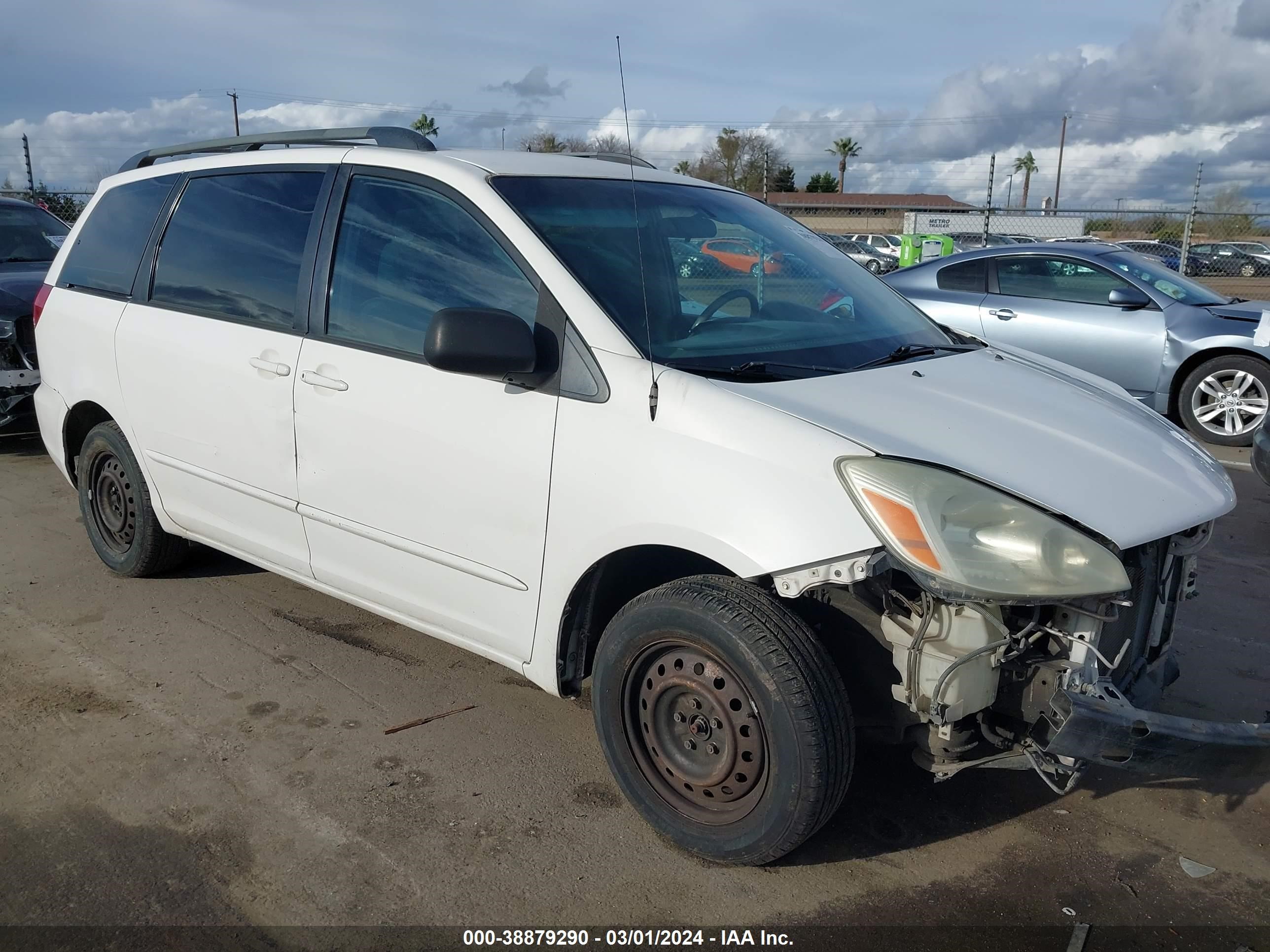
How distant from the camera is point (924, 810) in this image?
10.4 ft

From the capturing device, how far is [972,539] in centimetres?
246

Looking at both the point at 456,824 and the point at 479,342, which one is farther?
the point at 456,824

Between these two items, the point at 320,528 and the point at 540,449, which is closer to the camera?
the point at 540,449

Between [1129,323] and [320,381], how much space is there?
720cm

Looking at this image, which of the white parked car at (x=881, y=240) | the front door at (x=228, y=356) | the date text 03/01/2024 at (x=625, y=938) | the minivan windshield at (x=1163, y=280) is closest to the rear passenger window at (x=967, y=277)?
the minivan windshield at (x=1163, y=280)

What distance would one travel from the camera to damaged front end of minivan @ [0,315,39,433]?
7.06m

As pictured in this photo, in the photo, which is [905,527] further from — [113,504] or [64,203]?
[64,203]

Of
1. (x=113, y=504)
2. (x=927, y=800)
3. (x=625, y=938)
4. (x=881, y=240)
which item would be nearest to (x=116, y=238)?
(x=113, y=504)

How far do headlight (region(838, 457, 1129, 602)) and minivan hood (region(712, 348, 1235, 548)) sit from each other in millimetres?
48

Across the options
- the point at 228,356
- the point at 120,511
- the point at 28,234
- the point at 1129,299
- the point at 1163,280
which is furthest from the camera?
the point at 1163,280

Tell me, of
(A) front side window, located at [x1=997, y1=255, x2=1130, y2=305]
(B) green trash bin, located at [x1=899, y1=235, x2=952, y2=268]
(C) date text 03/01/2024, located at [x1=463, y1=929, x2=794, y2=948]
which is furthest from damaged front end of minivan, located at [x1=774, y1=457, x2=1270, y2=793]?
(B) green trash bin, located at [x1=899, y1=235, x2=952, y2=268]

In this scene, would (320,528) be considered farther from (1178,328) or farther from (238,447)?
(1178,328)

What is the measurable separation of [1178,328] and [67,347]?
7.83m

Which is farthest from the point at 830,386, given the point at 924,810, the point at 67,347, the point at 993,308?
the point at 993,308
